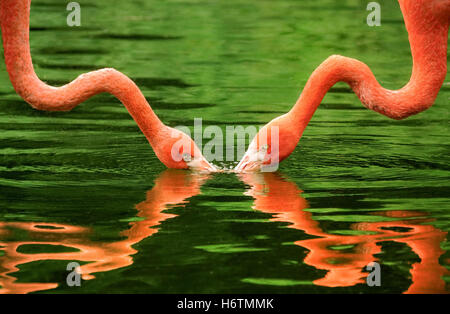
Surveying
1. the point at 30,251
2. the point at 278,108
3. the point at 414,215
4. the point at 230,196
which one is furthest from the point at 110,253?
the point at 278,108

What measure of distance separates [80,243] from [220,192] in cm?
164

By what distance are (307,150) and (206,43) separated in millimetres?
6371

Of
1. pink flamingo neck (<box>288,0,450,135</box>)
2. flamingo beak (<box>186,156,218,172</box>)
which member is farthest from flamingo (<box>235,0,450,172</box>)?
flamingo beak (<box>186,156,218,172</box>)

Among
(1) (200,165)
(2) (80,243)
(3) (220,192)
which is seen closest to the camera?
(2) (80,243)

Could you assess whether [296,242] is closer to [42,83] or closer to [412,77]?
[412,77]

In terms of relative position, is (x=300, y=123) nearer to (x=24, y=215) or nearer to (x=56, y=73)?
(x=24, y=215)

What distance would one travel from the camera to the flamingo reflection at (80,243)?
549 centimetres

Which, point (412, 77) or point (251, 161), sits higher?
point (412, 77)

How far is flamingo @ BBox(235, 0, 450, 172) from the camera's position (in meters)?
7.56

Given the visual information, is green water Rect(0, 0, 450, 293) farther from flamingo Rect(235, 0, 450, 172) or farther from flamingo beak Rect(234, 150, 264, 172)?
flamingo Rect(235, 0, 450, 172)

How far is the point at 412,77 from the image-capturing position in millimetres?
7805

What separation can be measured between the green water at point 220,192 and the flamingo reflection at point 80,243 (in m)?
0.01

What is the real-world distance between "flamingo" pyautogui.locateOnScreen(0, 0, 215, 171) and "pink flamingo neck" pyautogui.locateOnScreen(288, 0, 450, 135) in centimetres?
98

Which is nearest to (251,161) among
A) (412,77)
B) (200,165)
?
(200,165)
